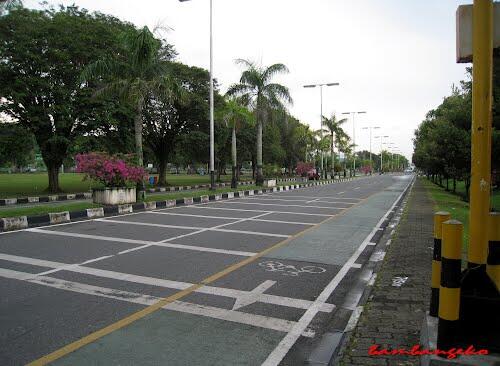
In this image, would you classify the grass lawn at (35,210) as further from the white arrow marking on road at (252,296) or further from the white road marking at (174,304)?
the white arrow marking on road at (252,296)

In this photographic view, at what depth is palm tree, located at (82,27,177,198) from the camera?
18734 mm

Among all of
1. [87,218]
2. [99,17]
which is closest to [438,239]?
[87,218]

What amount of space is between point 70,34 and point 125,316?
991 inches

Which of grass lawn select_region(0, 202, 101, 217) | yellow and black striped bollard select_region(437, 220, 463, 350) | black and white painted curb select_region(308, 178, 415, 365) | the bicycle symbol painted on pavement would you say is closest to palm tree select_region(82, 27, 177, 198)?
grass lawn select_region(0, 202, 101, 217)

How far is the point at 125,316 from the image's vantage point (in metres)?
4.98

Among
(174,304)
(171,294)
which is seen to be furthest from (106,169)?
(174,304)

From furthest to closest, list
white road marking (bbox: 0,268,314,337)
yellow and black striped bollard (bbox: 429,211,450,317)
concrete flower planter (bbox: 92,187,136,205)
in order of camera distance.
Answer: concrete flower planter (bbox: 92,187,136,205), white road marking (bbox: 0,268,314,337), yellow and black striped bollard (bbox: 429,211,450,317)

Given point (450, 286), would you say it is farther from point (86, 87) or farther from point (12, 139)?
point (86, 87)

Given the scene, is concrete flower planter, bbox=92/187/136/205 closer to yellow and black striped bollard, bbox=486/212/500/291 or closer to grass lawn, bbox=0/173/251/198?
grass lawn, bbox=0/173/251/198

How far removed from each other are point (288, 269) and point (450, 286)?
13.1 feet

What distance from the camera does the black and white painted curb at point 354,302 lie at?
166 inches

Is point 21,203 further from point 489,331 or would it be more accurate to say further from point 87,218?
point 489,331

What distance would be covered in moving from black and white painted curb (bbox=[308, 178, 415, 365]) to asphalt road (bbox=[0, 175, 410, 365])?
3.3 inches

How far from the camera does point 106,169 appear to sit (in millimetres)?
16422
